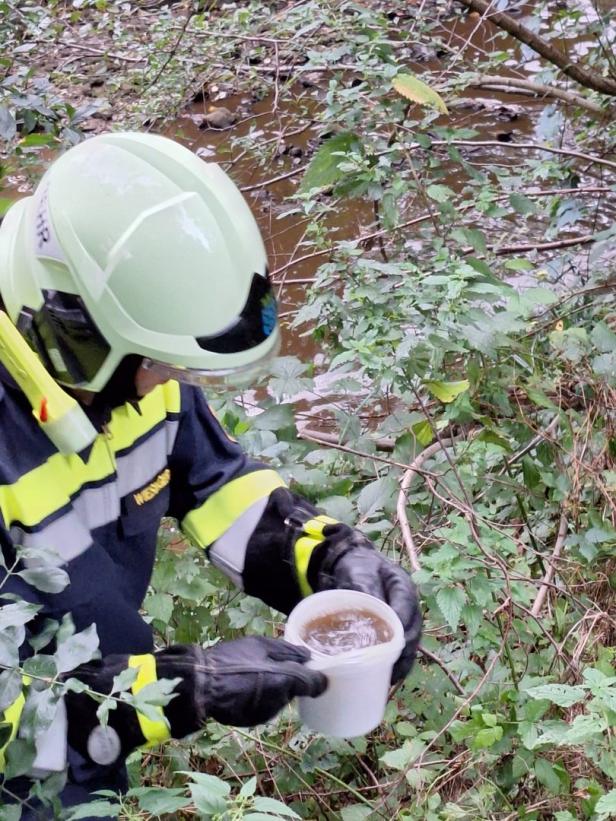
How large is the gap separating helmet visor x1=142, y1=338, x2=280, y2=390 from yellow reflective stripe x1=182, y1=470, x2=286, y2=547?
38cm

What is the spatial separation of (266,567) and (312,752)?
1.73ft

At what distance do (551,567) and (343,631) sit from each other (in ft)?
3.18

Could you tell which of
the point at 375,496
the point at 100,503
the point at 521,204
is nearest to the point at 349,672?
the point at 100,503

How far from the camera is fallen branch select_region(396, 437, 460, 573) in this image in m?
2.41

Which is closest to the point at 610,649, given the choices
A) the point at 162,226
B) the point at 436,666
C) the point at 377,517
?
the point at 436,666

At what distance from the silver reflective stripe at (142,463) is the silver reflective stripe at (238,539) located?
0.71ft

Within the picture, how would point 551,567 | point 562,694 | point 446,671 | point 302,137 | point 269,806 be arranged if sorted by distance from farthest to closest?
point 302,137
point 551,567
point 446,671
point 562,694
point 269,806

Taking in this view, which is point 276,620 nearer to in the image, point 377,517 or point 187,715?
point 377,517

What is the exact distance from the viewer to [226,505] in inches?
84.5

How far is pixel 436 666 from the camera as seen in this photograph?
8.18 feet

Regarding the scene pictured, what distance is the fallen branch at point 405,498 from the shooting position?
241 centimetres

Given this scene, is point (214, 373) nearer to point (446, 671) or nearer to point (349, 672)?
point (349, 672)

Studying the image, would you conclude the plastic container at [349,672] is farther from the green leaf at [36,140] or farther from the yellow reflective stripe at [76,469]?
the green leaf at [36,140]

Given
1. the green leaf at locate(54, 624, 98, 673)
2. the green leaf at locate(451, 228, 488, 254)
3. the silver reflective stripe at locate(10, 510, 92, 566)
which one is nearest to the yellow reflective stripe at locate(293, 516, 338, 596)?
the silver reflective stripe at locate(10, 510, 92, 566)
